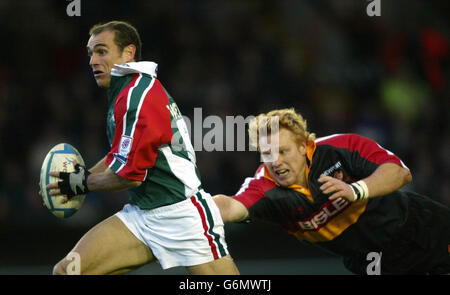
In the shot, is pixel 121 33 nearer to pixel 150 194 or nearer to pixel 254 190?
pixel 150 194

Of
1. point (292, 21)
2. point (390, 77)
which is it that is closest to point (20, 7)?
point (292, 21)

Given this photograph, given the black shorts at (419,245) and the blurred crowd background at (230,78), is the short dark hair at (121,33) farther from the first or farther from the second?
the blurred crowd background at (230,78)

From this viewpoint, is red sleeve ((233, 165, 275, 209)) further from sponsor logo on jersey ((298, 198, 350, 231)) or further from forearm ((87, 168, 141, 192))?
forearm ((87, 168, 141, 192))

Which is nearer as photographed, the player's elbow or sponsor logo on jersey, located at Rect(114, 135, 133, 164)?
sponsor logo on jersey, located at Rect(114, 135, 133, 164)

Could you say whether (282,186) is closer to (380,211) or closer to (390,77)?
(380,211)

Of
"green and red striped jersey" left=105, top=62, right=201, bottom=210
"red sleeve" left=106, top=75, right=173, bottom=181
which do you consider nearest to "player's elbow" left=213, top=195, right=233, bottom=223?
"green and red striped jersey" left=105, top=62, right=201, bottom=210

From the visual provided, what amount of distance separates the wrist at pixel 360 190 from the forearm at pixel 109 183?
122 centimetres

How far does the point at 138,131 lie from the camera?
372 cm

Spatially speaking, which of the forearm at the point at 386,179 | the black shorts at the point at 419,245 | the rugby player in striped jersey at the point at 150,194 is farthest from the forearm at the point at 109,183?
the black shorts at the point at 419,245

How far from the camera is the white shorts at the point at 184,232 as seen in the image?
12.9ft

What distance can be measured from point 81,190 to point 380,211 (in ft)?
6.19

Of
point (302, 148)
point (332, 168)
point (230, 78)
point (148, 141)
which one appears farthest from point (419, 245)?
point (230, 78)

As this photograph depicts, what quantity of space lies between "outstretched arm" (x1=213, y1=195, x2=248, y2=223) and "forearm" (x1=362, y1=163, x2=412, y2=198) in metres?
0.76

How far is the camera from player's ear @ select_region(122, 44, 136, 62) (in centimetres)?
419
